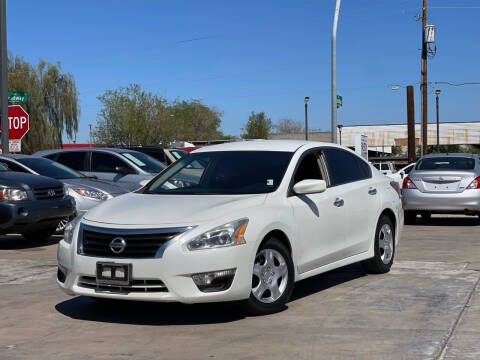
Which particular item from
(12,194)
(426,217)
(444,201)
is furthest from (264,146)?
(426,217)

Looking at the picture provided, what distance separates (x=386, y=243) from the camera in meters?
8.39

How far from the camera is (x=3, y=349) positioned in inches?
206

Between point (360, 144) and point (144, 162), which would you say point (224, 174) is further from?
point (360, 144)

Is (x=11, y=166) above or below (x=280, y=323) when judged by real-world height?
above

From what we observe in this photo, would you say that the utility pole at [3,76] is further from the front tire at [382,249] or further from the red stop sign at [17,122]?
the front tire at [382,249]

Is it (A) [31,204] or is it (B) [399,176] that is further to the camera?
(B) [399,176]

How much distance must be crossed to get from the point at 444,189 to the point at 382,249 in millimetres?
6448

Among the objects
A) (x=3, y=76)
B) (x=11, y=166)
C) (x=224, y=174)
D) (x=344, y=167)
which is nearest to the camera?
(x=224, y=174)

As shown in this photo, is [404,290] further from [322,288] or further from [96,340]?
[96,340]

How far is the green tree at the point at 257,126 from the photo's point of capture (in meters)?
91.6

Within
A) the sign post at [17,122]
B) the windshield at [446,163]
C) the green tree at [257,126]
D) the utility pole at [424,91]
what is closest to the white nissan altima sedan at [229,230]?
the windshield at [446,163]

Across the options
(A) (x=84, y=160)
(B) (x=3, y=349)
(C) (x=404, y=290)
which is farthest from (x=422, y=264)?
(A) (x=84, y=160)

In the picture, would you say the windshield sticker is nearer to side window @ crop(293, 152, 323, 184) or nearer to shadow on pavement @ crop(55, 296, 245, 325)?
side window @ crop(293, 152, 323, 184)

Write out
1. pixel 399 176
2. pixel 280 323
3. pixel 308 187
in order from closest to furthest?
pixel 280 323 → pixel 308 187 → pixel 399 176
